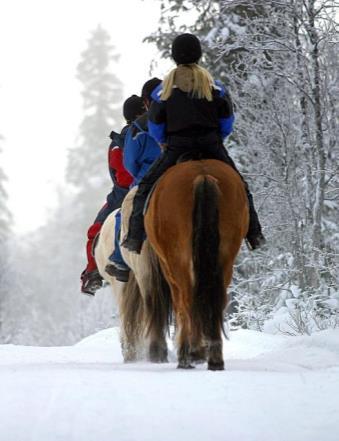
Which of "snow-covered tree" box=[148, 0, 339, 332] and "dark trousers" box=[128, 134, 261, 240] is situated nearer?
"dark trousers" box=[128, 134, 261, 240]

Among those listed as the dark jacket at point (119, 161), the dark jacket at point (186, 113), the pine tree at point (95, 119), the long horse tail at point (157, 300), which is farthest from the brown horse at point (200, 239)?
the pine tree at point (95, 119)

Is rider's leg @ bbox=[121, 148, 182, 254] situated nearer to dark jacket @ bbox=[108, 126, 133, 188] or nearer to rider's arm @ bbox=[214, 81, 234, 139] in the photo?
rider's arm @ bbox=[214, 81, 234, 139]

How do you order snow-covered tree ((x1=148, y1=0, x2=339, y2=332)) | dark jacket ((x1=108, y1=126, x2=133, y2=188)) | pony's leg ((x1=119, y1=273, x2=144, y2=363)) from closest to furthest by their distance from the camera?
pony's leg ((x1=119, y1=273, x2=144, y2=363)) < dark jacket ((x1=108, y1=126, x2=133, y2=188)) < snow-covered tree ((x1=148, y1=0, x2=339, y2=332))

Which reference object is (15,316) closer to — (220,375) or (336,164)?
(336,164)

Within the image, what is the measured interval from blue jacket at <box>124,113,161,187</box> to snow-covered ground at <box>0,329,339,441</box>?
99.2 inches

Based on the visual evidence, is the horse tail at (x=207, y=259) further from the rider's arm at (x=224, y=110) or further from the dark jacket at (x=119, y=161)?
the dark jacket at (x=119, y=161)

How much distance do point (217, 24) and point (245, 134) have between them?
2.53 meters

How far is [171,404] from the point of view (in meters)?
4.79

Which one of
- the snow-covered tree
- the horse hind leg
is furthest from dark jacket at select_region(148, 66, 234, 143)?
the snow-covered tree

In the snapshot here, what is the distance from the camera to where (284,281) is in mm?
13016

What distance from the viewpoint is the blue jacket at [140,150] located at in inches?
319

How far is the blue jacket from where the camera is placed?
8.11 meters

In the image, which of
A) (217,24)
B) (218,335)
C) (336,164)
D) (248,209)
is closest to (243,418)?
(218,335)

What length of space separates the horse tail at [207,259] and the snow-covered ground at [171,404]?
1.45 feet
